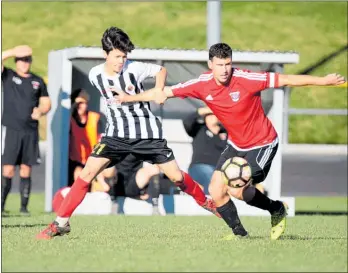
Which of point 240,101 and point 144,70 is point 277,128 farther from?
point 240,101

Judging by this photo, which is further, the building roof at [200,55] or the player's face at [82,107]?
the player's face at [82,107]

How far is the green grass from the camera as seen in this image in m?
33.3

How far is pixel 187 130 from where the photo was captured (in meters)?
16.3

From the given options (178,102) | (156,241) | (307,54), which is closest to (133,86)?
(156,241)

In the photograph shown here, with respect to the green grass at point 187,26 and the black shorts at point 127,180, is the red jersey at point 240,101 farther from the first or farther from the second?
the green grass at point 187,26

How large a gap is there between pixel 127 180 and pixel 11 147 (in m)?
1.56

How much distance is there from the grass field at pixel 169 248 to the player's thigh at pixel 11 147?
6.15 feet

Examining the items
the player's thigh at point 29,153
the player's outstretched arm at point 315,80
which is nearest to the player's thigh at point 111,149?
the player's outstretched arm at point 315,80

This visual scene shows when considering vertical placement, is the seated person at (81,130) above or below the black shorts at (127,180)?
Result: above

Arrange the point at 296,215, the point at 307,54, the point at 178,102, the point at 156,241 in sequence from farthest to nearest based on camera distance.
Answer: the point at 307,54, the point at 178,102, the point at 296,215, the point at 156,241

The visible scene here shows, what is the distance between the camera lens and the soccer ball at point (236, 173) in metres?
10.7

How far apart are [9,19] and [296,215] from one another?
808 inches

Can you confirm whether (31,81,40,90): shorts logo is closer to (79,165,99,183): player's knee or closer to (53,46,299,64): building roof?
(53,46,299,64): building roof

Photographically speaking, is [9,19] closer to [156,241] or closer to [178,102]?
[178,102]
